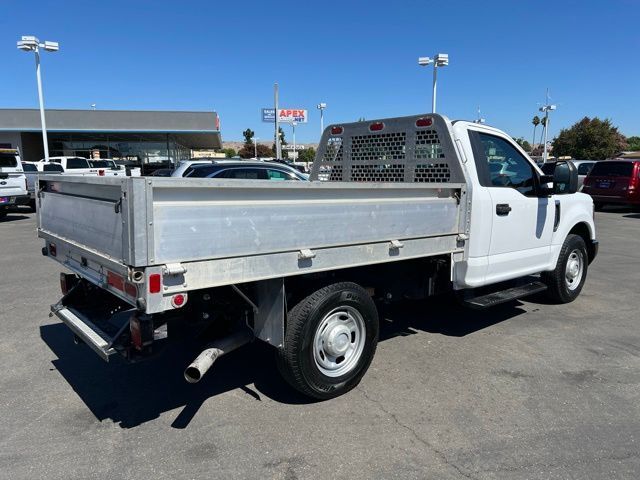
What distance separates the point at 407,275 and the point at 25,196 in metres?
15.0

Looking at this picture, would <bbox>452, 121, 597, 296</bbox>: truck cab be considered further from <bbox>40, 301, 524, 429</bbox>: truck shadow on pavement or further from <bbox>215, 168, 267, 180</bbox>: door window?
<bbox>215, 168, 267, 180</bbox>: door window

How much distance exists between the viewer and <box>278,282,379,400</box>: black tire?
3.66m

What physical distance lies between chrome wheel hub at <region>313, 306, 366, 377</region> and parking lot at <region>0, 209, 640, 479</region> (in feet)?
A: 0.89

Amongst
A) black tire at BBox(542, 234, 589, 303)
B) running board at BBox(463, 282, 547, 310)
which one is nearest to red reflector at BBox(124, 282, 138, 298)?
running board at BBox(463, 282, 547, 310)

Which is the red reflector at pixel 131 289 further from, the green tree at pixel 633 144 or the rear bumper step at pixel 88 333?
the green tree at pixel 633 144

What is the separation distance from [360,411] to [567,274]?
4.16 meters

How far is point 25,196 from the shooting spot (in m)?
15.9

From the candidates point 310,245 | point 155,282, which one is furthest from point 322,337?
point 155,282

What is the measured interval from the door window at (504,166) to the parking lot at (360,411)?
1.65 metres

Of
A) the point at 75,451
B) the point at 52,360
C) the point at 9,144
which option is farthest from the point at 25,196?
the point at 9,144

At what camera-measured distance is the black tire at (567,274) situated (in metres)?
6.39

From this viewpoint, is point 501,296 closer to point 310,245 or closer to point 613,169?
point 310,245

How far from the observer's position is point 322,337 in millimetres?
3930

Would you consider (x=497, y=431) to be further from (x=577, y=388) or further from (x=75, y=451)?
(x=75, y=451)
